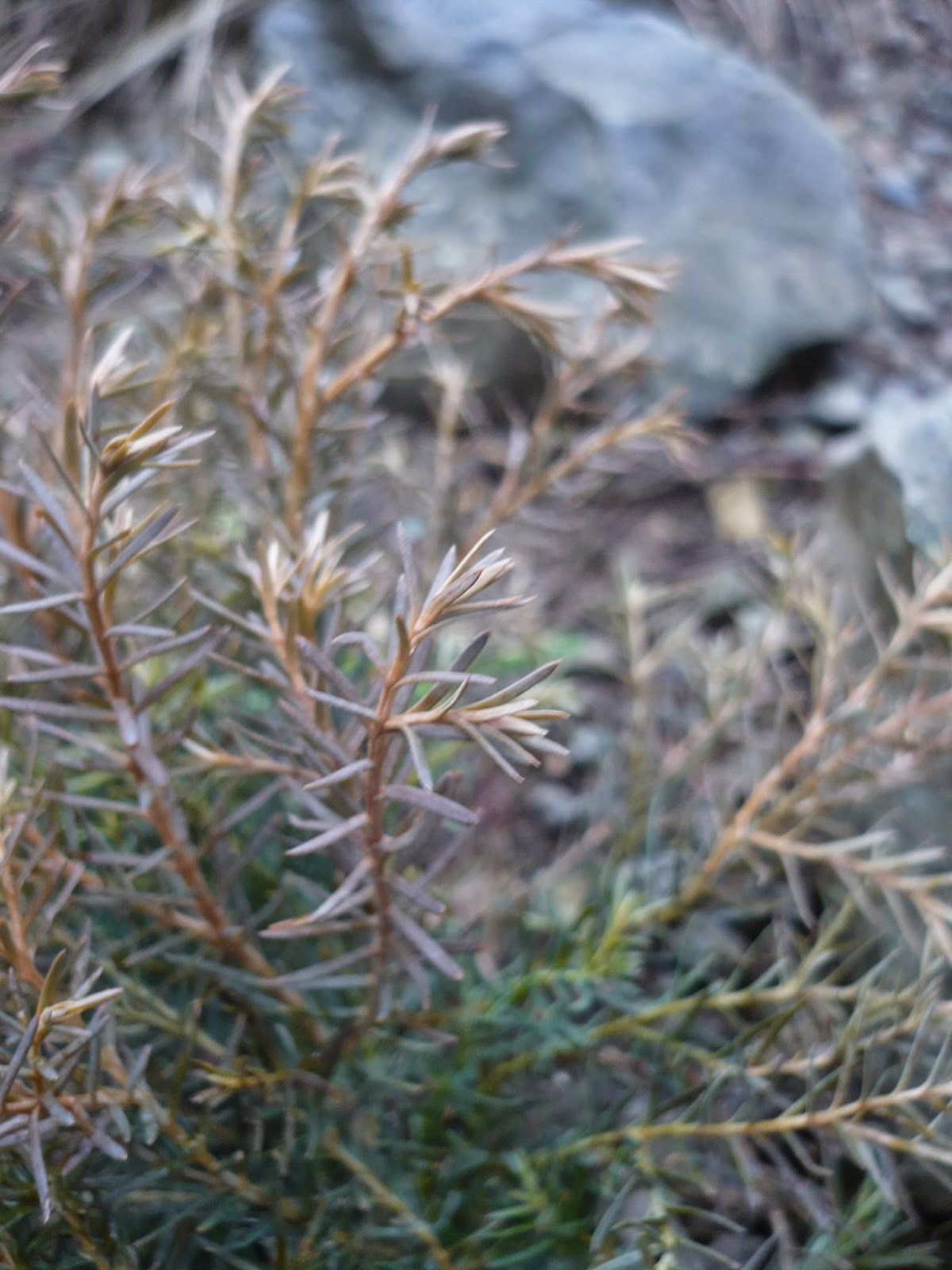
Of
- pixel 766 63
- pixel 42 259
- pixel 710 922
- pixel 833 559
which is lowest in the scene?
pixel 710 922

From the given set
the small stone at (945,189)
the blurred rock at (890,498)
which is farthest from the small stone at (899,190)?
the blurred rock at (890,498)

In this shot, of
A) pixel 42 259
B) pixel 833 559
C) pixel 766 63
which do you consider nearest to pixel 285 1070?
pixel 42 259

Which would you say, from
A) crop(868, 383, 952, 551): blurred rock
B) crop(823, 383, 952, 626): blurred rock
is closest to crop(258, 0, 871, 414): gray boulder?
crop(823, 383, 952, 626): blurred rock

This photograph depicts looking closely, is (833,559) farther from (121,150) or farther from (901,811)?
(121,150)

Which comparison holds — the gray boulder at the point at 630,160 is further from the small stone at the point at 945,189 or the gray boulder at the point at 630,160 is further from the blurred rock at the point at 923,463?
the blurred rock at the point at 923,463

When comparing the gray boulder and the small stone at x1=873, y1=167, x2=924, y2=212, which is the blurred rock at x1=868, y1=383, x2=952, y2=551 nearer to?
the gray boulder

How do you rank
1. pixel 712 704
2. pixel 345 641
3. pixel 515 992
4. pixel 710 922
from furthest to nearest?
pixel 710 922
pixel 712 704
pixel 515 992
pixel 345 641
